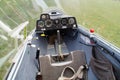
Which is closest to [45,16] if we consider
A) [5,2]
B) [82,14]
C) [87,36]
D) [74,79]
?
[87,36]

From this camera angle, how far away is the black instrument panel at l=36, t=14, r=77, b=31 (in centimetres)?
525

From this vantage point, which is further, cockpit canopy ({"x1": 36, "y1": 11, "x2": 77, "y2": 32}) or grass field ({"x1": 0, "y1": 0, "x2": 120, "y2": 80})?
grass field ({"x1": 0, "y1": 0, "x2": 120, "y2": 80})

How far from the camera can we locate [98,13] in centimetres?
1588

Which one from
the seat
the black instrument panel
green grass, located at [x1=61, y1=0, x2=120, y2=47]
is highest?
the black instrument panel

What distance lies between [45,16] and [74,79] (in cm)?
182

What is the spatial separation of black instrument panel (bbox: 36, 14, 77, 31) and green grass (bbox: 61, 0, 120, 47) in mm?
4831

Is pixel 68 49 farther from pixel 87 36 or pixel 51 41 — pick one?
pixel 87 36

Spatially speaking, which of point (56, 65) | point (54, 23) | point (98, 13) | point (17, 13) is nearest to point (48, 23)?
point (54, 23)

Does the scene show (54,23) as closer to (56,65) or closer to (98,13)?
(56,65)

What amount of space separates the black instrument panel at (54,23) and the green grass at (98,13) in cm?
483

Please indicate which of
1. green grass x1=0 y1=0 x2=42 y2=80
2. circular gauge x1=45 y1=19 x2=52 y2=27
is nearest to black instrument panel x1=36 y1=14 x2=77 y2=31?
circular gauge x1=45 y1=19 x2=52 y2=27

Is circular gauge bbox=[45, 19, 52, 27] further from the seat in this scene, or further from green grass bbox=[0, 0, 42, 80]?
green grass bbox=[0, 0, 42, 80]

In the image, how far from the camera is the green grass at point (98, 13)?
1185 centimetres

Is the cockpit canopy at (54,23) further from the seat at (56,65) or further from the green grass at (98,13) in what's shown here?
the green grass at (98,13)
